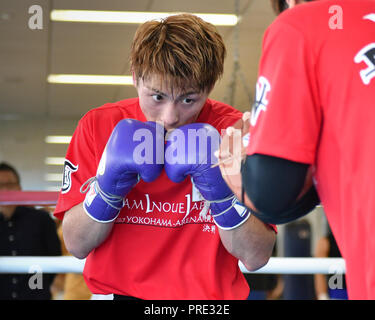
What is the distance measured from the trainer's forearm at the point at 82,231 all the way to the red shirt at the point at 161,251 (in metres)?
0.03

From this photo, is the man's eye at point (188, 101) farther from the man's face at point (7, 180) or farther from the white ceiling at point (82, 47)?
the white ceiling at point (82, 47)

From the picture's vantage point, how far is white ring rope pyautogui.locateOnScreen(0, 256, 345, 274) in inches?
59.8

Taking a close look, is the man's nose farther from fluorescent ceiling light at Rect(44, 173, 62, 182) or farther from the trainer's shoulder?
fluorescent ceiling light at Rect(44, 173, 62, 182)

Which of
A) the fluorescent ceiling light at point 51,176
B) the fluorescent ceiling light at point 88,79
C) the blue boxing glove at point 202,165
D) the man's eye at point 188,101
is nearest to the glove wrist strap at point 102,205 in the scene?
the blue boxing glove at point 202,165

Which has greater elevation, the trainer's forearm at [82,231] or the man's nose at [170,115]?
the man's nose at [170,115]

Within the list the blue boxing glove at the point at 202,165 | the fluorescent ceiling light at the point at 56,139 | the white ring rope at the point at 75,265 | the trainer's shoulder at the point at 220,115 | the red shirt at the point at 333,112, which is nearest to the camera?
the red shirt at the point at 333,112

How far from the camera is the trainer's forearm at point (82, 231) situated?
1021 mm

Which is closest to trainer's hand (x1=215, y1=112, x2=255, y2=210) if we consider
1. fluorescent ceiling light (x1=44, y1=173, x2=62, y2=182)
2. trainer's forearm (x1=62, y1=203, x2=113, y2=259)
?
trainer's forearm (x1=62, y1=203, x2=113, y2=259)

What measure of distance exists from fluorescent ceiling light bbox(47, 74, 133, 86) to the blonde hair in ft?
16.5

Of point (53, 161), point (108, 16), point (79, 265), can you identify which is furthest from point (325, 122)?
point (53, 161)

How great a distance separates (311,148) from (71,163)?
0.60m

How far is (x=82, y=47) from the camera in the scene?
5.27 m

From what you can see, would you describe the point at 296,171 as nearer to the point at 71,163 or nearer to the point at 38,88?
the point at 71,163

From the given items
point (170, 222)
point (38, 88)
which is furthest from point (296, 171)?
point (38, 88)
